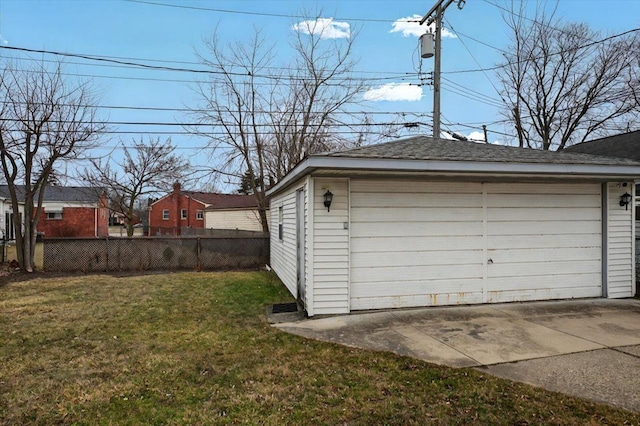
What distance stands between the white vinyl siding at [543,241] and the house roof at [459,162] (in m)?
0.50

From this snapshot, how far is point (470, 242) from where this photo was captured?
252 inches

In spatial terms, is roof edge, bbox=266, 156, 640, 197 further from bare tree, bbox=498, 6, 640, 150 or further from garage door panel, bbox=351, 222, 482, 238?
bare tree, bbox=498, 6, 640, 150

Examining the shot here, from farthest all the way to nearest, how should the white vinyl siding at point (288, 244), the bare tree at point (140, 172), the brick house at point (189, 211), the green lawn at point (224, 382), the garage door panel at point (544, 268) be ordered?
1. the brick house at point (189, 211)
2. the bare tree at point (140, 172)
3. the white vinyl siding at point (288, 244)
4. the garage door panel at point (544, 268)
5. the green lawn at point (224, 382)

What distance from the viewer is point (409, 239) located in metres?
6.23

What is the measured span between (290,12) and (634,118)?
15.0 m

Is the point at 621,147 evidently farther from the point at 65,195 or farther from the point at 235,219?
the point at 65,195

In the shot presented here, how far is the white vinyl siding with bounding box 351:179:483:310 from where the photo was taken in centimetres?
607

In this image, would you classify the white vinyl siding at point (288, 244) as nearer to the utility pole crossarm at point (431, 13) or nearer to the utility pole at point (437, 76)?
the utility pole at point (437, 76)

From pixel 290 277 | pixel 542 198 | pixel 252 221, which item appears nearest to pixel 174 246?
pixel 290 277

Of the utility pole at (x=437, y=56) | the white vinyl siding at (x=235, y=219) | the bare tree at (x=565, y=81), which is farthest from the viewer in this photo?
the white vinyl siding at (x=235, y=219)

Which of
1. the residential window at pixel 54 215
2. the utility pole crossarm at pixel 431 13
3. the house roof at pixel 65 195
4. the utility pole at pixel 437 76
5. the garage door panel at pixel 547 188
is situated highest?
the utility pole crossarm at pixel 431 13

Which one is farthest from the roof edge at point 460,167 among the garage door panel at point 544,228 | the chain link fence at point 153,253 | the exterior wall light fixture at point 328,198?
the chain link fence at point 153,253

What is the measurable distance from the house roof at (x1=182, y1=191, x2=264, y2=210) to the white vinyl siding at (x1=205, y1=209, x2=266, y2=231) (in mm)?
335

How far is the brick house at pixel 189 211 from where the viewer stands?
28.8m
